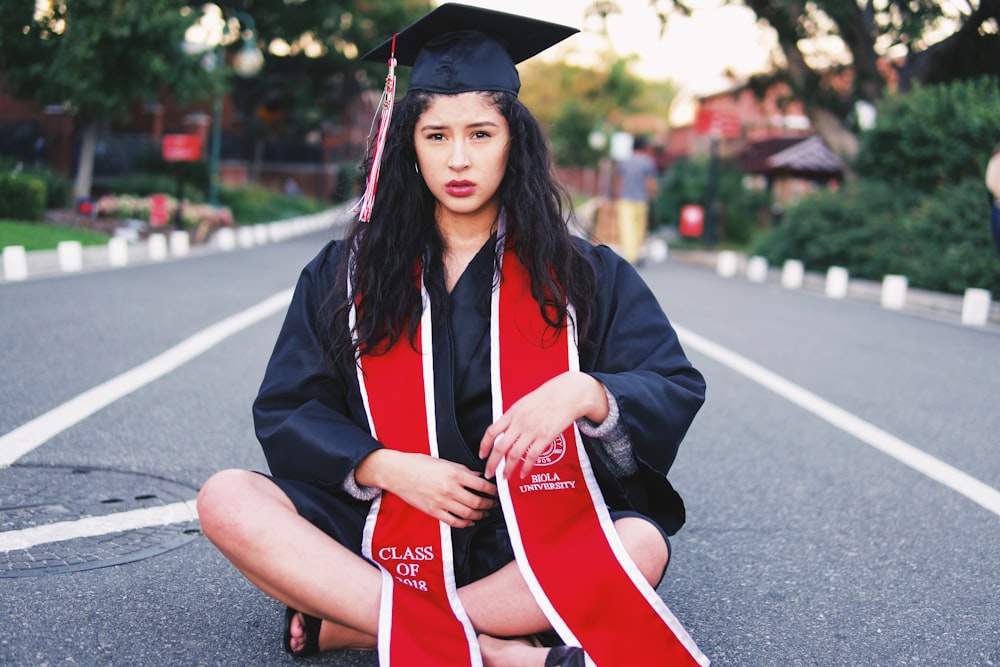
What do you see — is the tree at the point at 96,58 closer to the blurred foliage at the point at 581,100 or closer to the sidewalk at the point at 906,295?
the sidewalk at the point at 906,295

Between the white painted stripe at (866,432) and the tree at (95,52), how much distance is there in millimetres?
13864

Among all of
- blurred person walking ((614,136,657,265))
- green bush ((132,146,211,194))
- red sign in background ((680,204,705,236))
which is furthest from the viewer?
green bush ((132,146,211,194))

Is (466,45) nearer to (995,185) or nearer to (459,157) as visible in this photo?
(459,157)

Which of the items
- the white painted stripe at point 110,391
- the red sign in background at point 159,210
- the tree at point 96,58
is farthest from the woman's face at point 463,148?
the red sign in background at point 159,210

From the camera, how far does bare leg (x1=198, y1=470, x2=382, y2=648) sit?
7.78 feet

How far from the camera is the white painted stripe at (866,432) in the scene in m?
4.69

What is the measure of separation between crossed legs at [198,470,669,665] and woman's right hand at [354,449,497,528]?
0.18 metres

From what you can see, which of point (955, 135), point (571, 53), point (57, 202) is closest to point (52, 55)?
point (57, 202)

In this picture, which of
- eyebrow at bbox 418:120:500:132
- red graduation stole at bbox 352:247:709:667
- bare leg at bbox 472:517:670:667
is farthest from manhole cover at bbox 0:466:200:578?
eyebrow at bbox 418:120:500:132

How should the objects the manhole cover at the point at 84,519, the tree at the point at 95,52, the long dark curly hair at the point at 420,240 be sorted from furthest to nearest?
the tree at the point at 95,52 < the manhole cover at the point at 84,519 < the long dark curly hair at the point at 420,240

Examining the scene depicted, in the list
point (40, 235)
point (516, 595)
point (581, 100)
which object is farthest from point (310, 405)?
point (581, 100)

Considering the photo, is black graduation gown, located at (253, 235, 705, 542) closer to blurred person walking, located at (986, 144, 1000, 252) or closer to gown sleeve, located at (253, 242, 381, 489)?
gown sleeve, located at (253, 242, 381, 489)

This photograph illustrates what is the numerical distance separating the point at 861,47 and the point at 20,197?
15789mm

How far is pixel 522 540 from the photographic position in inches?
97.6
